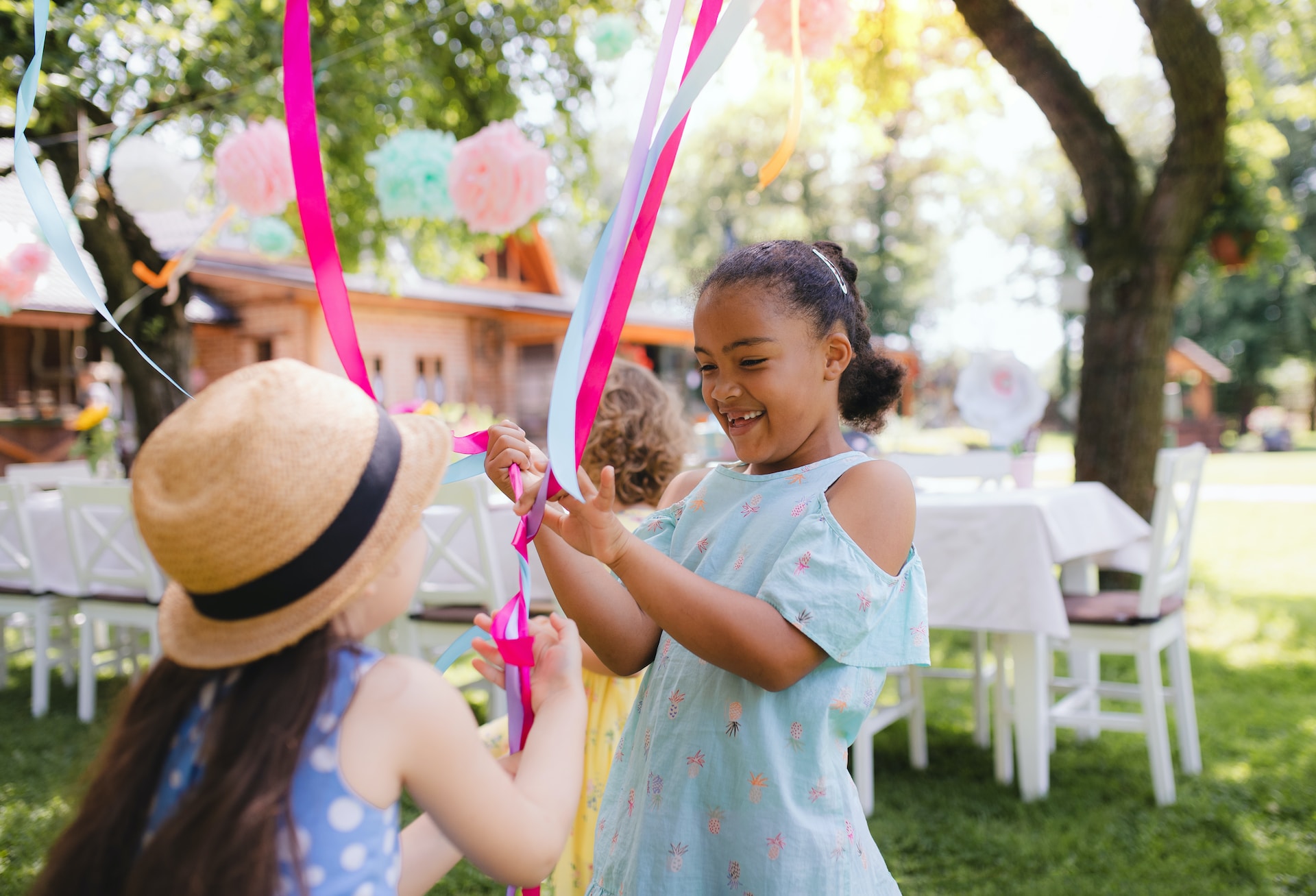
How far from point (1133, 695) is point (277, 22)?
16.1ft

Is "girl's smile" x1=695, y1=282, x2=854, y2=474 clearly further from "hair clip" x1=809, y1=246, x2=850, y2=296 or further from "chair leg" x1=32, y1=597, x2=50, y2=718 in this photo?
"chair leg" x1=32, y1=597, x2=50, y2=718

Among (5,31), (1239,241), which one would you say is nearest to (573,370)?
(5,31)

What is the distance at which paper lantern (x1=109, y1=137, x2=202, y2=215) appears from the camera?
4164 millimetres

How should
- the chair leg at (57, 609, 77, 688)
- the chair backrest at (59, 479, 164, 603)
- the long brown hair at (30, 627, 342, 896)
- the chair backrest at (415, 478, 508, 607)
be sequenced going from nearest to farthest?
the long brown hair at (30, 627, 342, 896), the chair backrest at (415, 478, 508, 607), the chair backrest at (59, 479, 164, 603), the chair leg at (57, 609, 77, 688)

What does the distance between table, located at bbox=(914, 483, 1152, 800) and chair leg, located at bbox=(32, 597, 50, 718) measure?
376 centimetres

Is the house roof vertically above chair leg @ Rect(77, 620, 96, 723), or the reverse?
the house roof

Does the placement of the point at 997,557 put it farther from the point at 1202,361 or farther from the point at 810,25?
the point at 1202,361

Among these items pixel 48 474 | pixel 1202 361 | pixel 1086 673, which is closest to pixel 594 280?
pixel 1086 673

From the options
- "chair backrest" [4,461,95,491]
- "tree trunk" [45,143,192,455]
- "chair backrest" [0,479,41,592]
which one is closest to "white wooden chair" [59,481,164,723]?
"chair backrest" [0,479,41,592]

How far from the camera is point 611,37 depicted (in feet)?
15.0

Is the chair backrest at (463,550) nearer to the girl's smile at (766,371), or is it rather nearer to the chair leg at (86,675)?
the chair leg at (86,675)

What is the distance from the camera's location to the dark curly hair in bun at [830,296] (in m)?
1.18

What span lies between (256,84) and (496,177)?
1675 millimetres

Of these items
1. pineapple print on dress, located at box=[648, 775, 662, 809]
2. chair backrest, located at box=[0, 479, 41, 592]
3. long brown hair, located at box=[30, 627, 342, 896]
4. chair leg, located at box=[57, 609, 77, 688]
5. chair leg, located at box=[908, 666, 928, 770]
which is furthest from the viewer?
chair leg, located at box=[57, 609, 77, 688]
